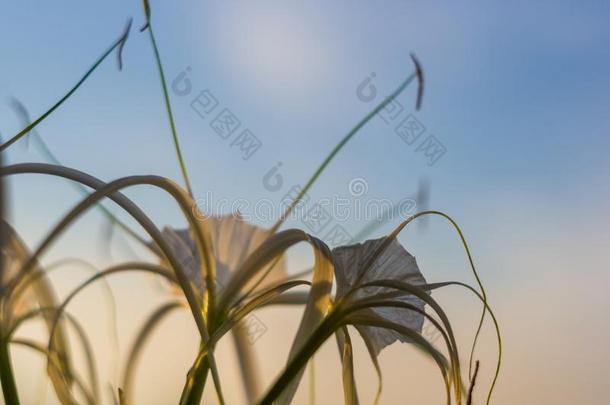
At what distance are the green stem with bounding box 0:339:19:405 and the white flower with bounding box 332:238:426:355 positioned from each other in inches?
14.9

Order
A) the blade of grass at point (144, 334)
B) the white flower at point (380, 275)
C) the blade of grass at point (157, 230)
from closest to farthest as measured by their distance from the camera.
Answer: the blade of grass at point (157, 230), the white flower at point (380, 275), the blade of grass at point (144, 334)

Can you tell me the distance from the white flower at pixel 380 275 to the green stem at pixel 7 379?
0.38 m

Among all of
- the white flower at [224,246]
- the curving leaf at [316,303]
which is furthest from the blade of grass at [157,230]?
the curving leaf at [316,303]

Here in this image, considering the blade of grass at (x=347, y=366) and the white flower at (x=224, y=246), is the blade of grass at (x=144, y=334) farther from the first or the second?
the blade of grass at (x=347, y=366)

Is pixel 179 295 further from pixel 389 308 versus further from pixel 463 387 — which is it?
pixel 463 387

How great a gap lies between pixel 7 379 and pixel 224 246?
1.15 ft

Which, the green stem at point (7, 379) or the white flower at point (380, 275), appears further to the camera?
the white flower at point (380, 275)

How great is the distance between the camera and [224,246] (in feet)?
3.22

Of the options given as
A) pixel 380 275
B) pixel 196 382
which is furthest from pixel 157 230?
pixel 380 275

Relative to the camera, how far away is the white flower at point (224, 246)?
3.00ft

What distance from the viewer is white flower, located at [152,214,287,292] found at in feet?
3.00

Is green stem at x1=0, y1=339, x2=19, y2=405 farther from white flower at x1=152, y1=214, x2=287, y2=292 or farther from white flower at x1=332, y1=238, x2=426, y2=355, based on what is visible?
white flower at x1=332, y1=238, x2=426, y2=355

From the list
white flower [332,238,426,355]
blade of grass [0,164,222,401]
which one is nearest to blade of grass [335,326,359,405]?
white flower [332,238,426,355]

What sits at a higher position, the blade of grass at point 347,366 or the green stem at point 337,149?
the green stem at point 337,149
